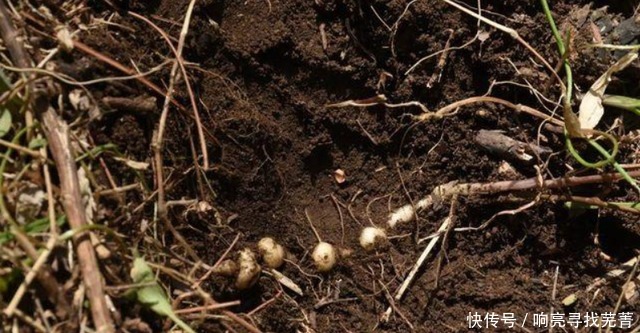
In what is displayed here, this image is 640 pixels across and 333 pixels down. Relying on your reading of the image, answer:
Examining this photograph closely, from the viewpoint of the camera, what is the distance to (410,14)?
1669mm

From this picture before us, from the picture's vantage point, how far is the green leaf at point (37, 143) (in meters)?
1.37

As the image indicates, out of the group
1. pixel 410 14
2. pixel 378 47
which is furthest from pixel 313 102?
pixel 410 14

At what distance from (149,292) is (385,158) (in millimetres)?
666

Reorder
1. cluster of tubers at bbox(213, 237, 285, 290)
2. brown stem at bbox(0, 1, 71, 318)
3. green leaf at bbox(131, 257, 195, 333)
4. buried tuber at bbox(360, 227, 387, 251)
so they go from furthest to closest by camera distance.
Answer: buried tuber at bbox(360, 227, 387, 251) → cluster of tubers at bbox(213, 237, 285, 290) → green leaf at bbox(131, 257, 195, 333) → brown stem at bbox(0, 1, 71, 318)

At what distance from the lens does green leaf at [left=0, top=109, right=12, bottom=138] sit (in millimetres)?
1364

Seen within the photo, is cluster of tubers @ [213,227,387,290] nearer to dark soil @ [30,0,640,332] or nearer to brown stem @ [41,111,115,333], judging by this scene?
dark soil @ [30,0,640,332]

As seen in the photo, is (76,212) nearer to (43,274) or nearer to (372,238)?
(43,274)

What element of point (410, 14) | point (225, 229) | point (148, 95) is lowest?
point (225, 229)

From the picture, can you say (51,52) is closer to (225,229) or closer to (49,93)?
(49,93)

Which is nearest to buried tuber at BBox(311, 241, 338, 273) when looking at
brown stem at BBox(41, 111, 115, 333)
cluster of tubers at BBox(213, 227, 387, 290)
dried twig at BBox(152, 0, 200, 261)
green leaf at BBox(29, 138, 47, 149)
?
cluster of tubers at BBox(213, 227, 387, 290)

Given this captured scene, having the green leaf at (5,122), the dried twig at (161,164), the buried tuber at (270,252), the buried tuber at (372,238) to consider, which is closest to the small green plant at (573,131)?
the buried tuber at (372,238)

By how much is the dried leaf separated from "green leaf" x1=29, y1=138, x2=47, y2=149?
1.20 metres

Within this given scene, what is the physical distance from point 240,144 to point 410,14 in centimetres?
50

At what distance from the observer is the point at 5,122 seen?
1.37m
